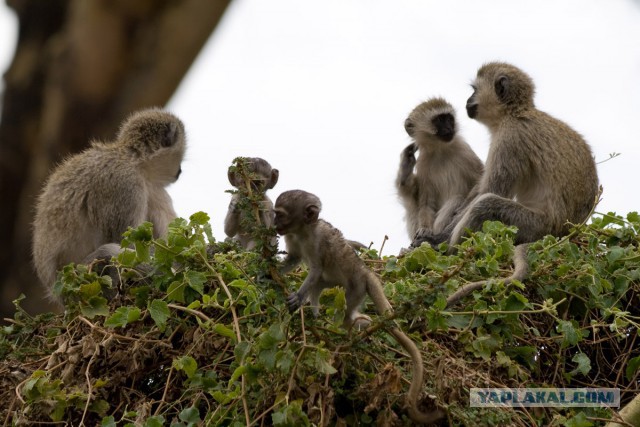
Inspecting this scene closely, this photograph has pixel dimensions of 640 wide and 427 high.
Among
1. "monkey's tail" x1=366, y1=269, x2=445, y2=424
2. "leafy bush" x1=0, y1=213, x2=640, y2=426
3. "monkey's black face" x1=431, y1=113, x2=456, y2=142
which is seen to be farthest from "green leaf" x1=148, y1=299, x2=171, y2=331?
"monkey's black face" x1=431, y1=113, x2=456, y2=142

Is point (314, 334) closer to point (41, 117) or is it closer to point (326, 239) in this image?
point (326, 239)

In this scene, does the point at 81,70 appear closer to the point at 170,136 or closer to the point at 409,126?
the point at 170,136

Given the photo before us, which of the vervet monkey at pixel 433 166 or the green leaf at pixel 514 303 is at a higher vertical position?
the vervet monkey at pixel 433 166

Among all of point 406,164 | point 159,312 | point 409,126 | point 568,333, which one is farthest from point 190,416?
point 409,126

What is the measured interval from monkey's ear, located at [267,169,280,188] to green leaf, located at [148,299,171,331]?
1.40 m

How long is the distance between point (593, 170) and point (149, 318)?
418 cm

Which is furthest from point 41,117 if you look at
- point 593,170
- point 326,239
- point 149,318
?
point 593,170

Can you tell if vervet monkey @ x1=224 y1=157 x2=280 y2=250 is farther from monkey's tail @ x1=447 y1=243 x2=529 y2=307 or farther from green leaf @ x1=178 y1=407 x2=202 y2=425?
monkey's tail @ x1=447 y1=243 x2=529 y2=307

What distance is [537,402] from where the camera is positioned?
480 cm

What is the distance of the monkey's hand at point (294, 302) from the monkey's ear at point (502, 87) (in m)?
4.53

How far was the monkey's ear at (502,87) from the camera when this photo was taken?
8297 mm

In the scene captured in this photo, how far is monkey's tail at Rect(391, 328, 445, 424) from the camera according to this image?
13.4 ft

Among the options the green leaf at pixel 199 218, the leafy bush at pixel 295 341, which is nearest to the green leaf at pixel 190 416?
the leafy bush at pixel 295 341

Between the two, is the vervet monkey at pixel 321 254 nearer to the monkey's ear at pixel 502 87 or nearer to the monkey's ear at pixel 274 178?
the monkey's ear at pixel 274 178
